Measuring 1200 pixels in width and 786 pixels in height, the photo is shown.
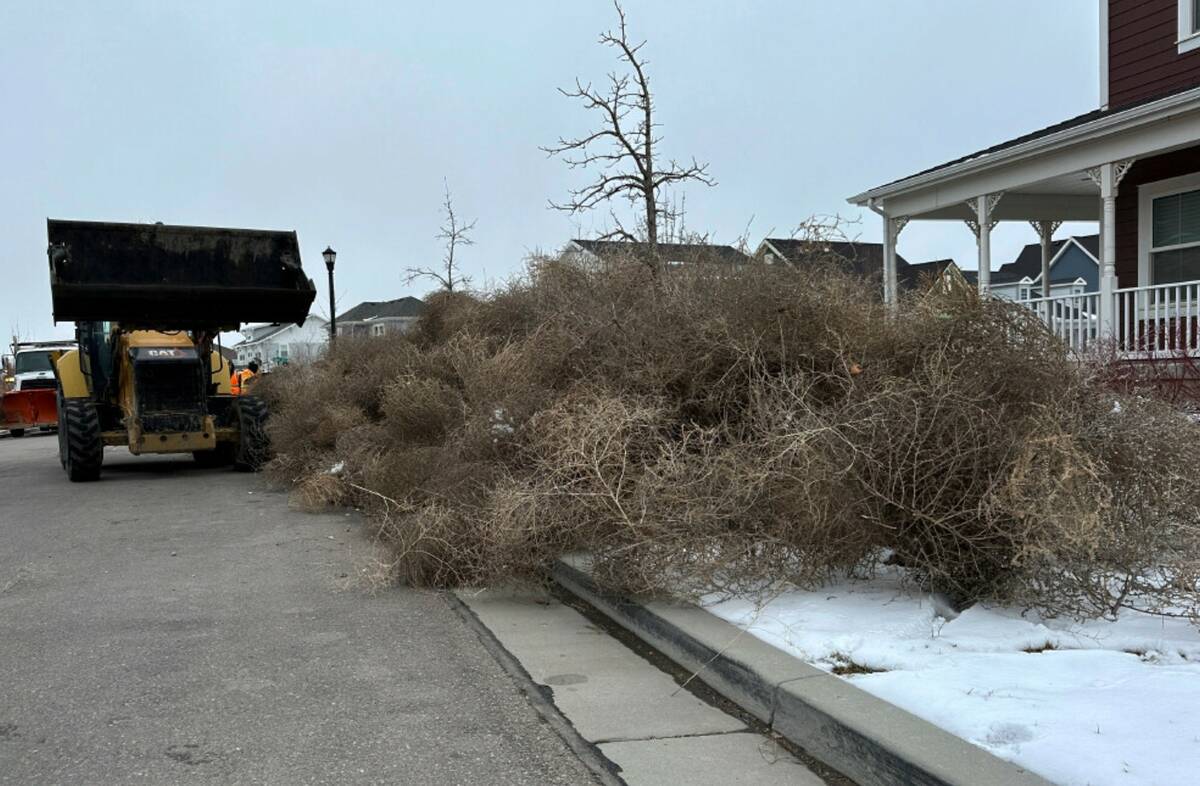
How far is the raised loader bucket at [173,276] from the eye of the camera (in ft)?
42.4

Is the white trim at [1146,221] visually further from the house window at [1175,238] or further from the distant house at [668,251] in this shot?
the distant house at [668,251]

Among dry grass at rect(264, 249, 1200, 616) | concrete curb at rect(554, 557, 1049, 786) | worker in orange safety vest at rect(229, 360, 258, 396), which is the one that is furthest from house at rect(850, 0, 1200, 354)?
worker in orange safety vest at rect(229, 360, 258, 396)

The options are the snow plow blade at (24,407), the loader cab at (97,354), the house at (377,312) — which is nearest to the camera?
the loader cab at (97,354)

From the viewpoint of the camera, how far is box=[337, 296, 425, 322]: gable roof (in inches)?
2478

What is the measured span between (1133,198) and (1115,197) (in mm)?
1322

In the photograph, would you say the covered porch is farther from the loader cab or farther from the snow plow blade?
the snow plow blade

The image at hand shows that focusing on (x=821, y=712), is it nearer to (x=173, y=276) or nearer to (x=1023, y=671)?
(x=1023, y=671)

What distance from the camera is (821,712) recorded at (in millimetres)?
3656

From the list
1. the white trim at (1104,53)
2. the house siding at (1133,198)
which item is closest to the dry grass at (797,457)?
the house siding at (1133,198)

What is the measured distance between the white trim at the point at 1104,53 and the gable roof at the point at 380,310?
4786 cm

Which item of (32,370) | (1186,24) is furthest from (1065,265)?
(32,370)

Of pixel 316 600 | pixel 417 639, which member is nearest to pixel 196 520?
pixel 316 600

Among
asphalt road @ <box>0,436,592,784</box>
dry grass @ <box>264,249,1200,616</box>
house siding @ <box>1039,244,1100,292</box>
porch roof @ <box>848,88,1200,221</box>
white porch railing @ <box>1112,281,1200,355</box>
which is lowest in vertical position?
asphalt road @ <box>0,436,592,784</box>

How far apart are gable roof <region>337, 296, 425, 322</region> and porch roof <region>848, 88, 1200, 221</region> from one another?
45.8 metres
